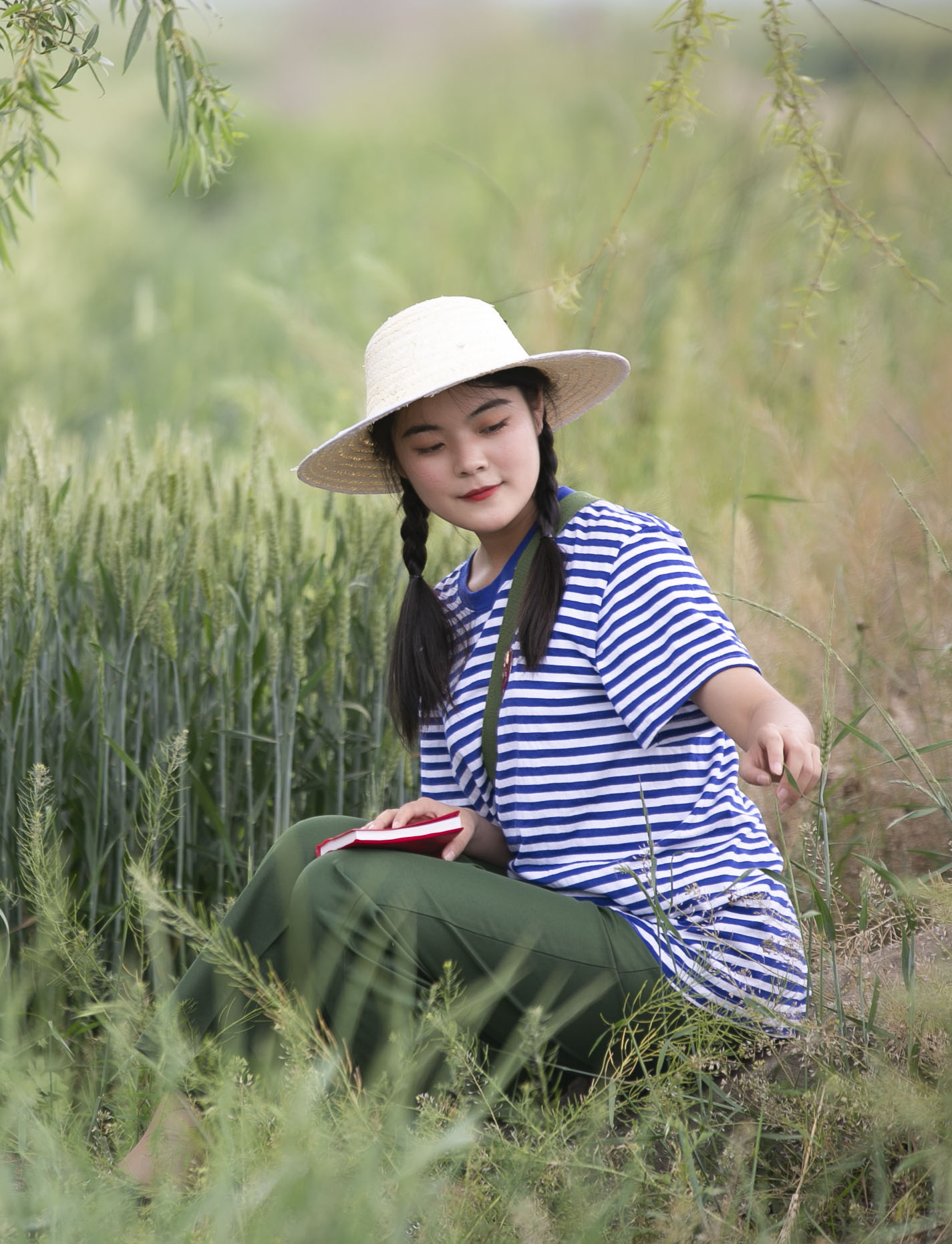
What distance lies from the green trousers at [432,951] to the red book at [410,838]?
0.6 inches

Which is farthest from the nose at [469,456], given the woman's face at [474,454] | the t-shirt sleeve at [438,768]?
the t-shirt sleeve at [438,768]

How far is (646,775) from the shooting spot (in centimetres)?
130

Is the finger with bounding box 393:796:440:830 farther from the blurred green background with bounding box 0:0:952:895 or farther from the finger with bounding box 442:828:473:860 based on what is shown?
the blurred green background with bounding box 0:0:952:895

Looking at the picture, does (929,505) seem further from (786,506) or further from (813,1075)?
(813,1075)

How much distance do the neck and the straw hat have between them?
0.17 m

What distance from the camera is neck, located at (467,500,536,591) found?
4.76 feet

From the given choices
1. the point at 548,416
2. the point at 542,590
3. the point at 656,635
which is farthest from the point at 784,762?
the point at 548,416

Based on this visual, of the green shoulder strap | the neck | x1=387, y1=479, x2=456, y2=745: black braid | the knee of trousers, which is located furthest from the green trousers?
the neck

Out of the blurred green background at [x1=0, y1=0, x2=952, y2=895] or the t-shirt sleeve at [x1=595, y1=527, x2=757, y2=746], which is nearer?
the t-shirt sleeve at [x1=595, y1=527, x2=757, y2=746]

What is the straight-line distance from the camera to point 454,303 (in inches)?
56.1

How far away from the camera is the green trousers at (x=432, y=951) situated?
1210 mm

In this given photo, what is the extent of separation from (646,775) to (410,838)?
0.26 meters

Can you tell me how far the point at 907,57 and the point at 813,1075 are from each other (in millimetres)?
3897

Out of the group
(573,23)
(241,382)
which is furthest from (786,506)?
(573,23)
